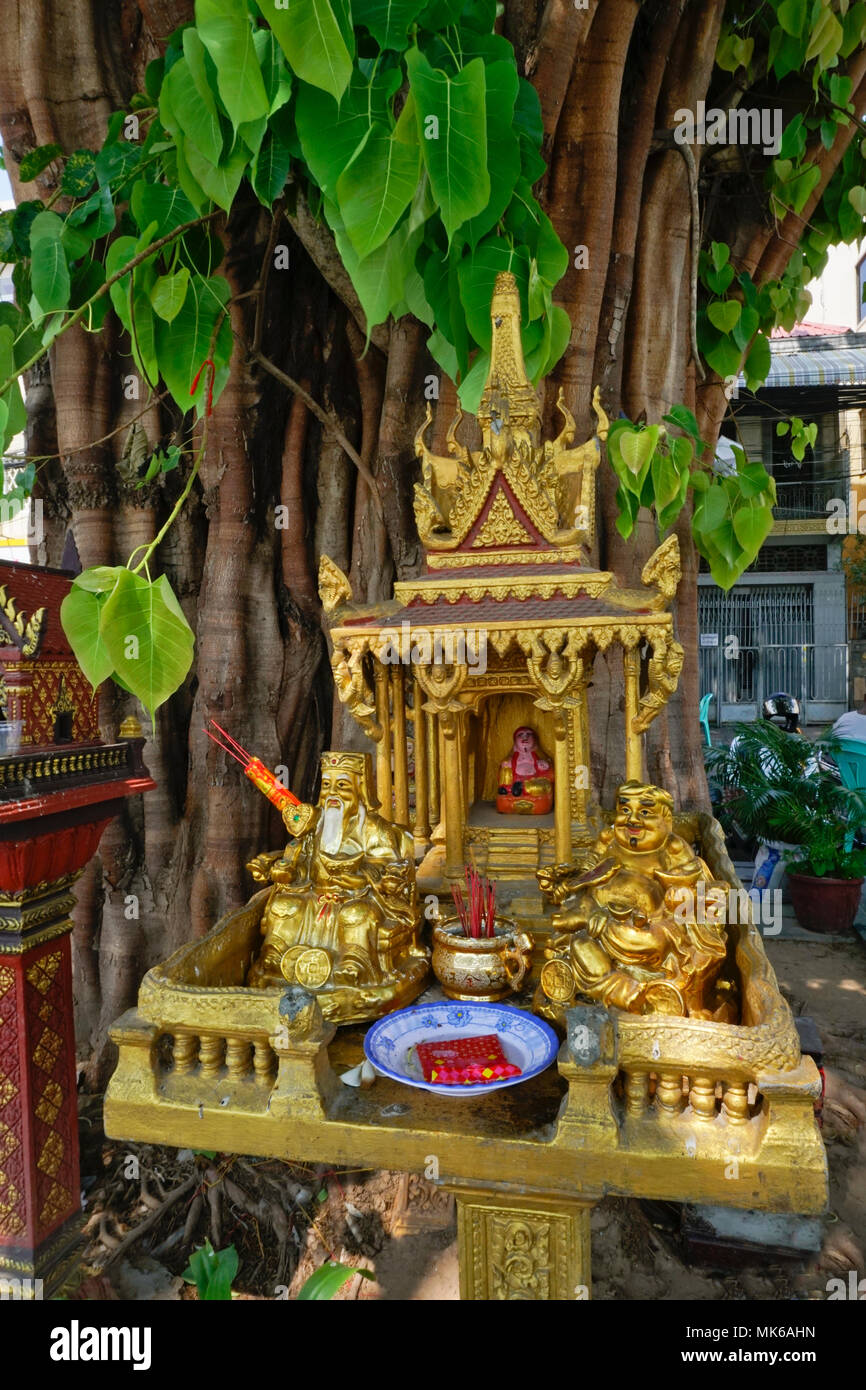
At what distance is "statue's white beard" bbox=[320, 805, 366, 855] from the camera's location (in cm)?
288

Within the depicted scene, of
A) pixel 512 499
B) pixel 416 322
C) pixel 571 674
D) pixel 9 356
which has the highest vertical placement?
pixel 416 322

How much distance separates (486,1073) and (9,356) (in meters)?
3.11

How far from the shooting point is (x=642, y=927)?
256 cm

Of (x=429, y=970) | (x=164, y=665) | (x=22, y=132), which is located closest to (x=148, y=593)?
(x=164, y=665)

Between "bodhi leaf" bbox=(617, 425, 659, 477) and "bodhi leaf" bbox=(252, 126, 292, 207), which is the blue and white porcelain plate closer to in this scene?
"bodhi leaf" bbox=(617, 425, 659, 477)

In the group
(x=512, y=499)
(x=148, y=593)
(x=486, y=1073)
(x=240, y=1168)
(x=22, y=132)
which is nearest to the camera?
(x=148, y=593)

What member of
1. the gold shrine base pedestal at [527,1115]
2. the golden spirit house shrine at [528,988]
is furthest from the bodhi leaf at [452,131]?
the gold shrine base pedestal at [527,1115]

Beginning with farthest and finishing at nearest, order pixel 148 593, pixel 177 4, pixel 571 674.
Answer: pixel 177 4
pixel 571 674
pixel 148 593

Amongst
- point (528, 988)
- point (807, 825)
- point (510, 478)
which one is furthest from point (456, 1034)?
point (807, 825)

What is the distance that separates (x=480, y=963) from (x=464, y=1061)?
1.52 ft

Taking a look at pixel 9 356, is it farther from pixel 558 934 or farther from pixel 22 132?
pixel 558 934

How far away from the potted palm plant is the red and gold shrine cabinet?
5.96m

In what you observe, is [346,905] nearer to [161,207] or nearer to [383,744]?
[383,744]

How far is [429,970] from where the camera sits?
3.02 meters
